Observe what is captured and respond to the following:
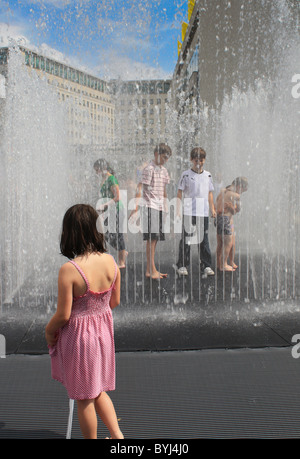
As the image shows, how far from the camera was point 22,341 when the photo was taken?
412cm

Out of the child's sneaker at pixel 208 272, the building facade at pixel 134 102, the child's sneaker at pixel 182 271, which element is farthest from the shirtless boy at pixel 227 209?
the building facade at pixel 134 102

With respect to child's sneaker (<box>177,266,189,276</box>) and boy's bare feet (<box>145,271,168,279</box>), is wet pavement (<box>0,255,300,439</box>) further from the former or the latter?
child's sneaker (<box>177,266,189,276</box>)

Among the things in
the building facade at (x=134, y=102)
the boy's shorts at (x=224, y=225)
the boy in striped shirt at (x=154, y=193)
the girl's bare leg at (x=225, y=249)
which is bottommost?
the girl's bare leg at (x=225, y=249)

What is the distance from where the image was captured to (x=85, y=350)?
2.19 m

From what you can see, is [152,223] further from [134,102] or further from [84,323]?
[134,102]

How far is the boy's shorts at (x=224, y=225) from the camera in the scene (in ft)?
21.6

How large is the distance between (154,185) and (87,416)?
3973 millimetres

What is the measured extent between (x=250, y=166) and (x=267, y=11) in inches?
533

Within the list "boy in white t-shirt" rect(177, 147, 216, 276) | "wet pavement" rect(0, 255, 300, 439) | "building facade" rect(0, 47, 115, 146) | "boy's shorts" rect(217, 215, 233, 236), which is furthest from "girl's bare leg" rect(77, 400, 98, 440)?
"building facade" rect(0, 47, 115, 146)

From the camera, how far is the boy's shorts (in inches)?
259

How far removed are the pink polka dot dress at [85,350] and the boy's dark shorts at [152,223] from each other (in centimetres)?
370

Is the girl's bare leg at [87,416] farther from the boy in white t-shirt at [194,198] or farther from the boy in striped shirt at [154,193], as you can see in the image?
the boy in white t-shirt at [194,198]
